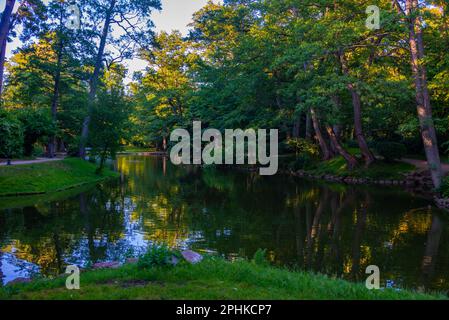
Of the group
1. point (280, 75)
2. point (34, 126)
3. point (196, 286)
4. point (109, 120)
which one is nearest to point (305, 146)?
point (280, 75)

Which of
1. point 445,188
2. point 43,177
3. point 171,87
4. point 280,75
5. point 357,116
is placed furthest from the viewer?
point 171,87

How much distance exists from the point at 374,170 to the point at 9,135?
2317cm

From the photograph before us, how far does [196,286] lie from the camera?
6.25 m

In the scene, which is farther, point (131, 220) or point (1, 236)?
point (131, 220)

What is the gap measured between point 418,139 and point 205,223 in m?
25.5

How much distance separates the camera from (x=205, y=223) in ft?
48.0

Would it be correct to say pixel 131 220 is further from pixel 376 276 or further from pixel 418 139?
pixel 418 139

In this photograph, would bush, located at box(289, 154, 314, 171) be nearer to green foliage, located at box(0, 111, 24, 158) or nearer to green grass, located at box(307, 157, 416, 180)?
green grass, located at box(307, 157, 416, 180)

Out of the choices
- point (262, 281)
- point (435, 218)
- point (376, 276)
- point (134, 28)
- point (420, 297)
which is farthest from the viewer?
point (134, 28)

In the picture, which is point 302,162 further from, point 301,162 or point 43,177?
point 43,177

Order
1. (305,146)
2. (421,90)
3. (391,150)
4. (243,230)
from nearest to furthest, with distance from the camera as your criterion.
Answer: (243,230) → (421,90) → (391,150) → (305,146)

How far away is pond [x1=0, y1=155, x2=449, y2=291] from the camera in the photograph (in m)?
9.80

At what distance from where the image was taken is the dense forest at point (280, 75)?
21234 mm
